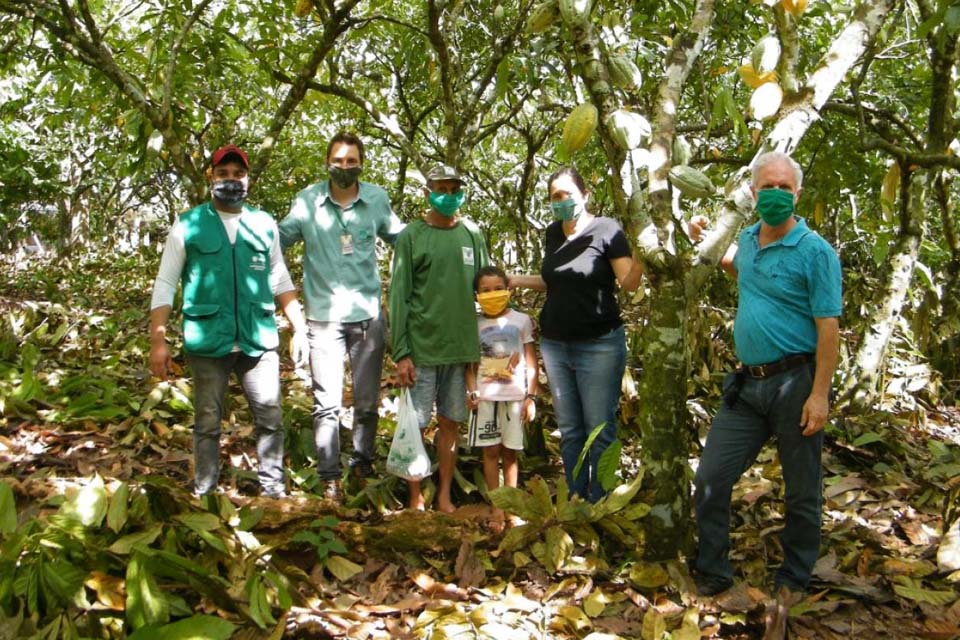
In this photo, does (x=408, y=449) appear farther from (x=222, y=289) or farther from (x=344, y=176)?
(x=344, y=176)

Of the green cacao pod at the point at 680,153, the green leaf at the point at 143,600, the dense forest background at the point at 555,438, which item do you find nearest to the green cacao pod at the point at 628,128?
the dense forest background at the point at 555,438

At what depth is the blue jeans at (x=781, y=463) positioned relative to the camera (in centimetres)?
279

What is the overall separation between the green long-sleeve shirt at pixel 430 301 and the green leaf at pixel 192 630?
1543 millimetres

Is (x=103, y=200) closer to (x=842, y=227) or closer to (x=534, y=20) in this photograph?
(x=842, y=227)

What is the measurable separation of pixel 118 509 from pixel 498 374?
1.79 metres

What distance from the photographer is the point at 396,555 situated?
3.24 m

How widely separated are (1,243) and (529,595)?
17821 mm

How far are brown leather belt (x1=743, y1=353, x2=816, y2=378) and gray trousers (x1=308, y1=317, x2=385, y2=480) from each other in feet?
6.01

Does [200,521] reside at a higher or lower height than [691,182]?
lower

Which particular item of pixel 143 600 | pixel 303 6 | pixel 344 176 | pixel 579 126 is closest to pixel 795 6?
pixel 579 126

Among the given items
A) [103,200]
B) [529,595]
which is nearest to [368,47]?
[529,595]

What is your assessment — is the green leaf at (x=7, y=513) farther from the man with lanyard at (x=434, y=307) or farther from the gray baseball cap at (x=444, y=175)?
the gray baseball cap at (x=444, y=175)

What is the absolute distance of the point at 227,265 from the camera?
3.51 meters

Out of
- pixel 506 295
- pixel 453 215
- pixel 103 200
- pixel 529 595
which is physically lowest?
pixel 529 595
